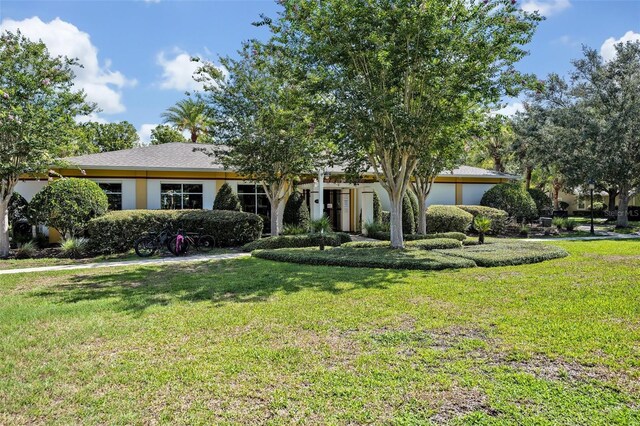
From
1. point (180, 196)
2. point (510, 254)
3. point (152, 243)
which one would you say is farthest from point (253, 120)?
point (510, 254)

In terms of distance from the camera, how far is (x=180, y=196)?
1795 centimetres

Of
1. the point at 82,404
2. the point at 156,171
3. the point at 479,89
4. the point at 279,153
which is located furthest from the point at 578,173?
the point at 82,404

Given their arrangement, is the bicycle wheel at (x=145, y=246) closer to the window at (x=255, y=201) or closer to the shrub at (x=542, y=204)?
the window at (x=255, y=201)

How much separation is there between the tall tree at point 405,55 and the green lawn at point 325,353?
5.26 m

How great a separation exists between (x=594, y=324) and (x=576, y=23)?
11.2 meters

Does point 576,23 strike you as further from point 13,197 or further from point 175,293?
point 13,197

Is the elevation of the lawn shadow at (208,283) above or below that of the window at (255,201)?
below

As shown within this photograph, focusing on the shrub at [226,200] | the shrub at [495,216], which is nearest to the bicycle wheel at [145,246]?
the shrub at [226,200]

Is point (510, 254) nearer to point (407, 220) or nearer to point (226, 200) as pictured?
point (407, 220)

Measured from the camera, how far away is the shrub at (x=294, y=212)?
59.6ft

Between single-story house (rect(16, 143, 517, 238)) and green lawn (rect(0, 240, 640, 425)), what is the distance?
9.72 m

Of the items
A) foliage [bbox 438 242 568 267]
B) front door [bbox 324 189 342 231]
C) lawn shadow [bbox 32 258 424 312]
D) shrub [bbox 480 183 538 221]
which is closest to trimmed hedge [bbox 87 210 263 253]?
lawn shadow [bbox 32 258 424 312]

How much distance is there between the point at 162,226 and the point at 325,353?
11.6 metres

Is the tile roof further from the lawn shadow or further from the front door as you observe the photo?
the lawn shadow
